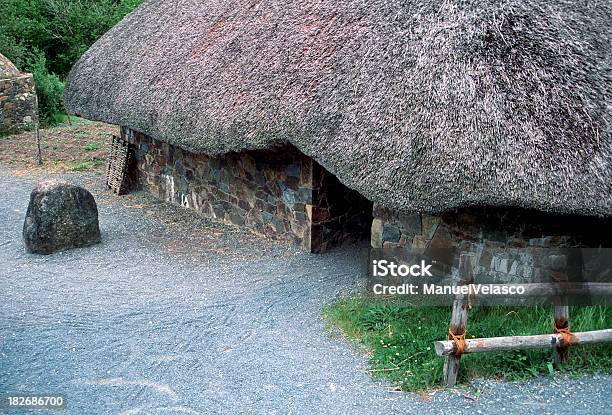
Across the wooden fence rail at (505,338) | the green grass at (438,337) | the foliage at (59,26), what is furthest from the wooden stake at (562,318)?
the foliage at (59,26)

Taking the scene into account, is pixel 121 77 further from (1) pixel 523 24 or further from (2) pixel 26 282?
(1) pixel 523 24

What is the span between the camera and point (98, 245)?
862 cm

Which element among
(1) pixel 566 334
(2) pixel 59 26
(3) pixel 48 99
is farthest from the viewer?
(2) pixel 59 26

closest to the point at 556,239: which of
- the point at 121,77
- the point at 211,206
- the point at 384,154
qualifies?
the point at 384,154

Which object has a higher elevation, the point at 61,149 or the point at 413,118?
the point at 413,118

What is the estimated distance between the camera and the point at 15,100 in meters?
15.5

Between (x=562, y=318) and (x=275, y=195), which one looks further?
(x=275, y=195)

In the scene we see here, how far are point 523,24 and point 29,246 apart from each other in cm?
612

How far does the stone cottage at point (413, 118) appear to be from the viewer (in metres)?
5.30

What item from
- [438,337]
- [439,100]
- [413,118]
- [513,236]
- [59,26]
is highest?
[59,26]

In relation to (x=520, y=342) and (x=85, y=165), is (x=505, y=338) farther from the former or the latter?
(x=85, y=165)

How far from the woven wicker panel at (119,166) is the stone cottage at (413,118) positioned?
2.55m

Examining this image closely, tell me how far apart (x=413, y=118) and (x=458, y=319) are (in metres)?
1.69

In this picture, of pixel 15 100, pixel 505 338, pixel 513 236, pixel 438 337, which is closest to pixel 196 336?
pixel 438 337
